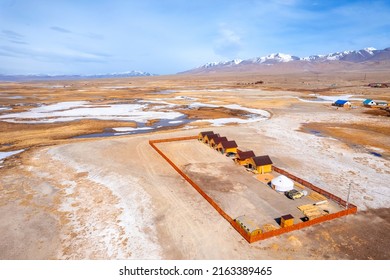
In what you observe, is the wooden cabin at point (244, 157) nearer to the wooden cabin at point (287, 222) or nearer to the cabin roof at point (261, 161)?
the cabin roof at point (261, 161)

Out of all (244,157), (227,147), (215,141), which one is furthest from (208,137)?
(244,157)

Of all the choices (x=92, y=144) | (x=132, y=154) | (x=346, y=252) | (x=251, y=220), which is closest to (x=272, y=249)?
(x=251, y=220)

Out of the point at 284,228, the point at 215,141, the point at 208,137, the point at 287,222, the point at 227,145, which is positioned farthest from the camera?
the point at 208,137

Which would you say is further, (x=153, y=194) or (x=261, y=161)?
(x=261, y=161)

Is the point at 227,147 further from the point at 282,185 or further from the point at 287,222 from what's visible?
the point at 287,222

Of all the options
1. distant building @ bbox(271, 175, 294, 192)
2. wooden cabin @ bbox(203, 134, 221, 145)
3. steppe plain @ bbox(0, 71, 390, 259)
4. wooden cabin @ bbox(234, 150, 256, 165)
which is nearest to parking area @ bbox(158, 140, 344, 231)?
distant building @ bbox(271, 175, 294, 192)

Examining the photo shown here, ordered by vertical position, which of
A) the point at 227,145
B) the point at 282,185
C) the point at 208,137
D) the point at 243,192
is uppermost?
the point at 208,137

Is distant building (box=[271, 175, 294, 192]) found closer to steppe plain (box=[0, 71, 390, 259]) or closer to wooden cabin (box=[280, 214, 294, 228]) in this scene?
steppe plain (box=[0, 71, 390, 259])

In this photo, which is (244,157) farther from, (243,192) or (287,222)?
(287,222)

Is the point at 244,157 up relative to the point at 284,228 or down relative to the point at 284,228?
up

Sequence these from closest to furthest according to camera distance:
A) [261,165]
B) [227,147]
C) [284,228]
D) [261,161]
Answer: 1. [284,228]
2. [261,165]
3. [261,161]
4. [227,147]
